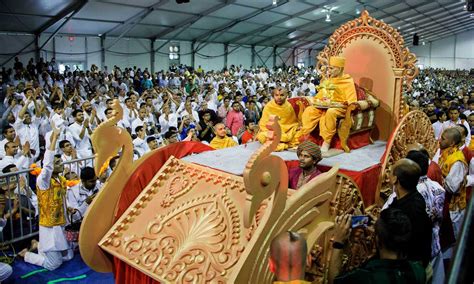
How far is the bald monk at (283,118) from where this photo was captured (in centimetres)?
470

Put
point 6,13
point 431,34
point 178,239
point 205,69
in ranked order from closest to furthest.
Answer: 1. point 178,239
2. point 6,13
3. point 205,69
4. point 431,34

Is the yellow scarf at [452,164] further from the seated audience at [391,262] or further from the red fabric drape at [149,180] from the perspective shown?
the seated audience at [391,262]

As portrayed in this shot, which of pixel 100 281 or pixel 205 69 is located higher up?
pixel 205 69

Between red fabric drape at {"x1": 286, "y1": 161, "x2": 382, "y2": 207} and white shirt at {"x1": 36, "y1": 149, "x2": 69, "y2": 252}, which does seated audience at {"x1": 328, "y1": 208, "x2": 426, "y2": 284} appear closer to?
red fabric drape at {"x1": 286, "y1": 161, "x2": 382, "y2": 207}

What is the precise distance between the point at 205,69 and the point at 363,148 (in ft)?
58.8

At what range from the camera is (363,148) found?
15.8 ft

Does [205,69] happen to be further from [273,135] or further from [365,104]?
[273,135]

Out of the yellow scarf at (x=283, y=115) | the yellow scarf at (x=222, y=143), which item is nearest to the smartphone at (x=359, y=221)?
the yellow scarf at (x=283, y=115)

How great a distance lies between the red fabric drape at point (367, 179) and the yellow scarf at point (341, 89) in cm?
122

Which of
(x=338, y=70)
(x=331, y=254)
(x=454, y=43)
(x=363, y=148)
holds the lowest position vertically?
(x=331, y=254)

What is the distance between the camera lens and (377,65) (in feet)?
17.5

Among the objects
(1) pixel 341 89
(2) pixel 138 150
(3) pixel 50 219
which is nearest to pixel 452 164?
(1) pixel 341 89

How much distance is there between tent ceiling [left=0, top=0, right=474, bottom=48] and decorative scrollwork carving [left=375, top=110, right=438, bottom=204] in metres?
10.4

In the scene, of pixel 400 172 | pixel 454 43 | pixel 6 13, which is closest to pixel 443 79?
pixel 454 43
